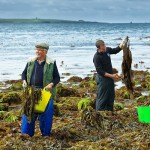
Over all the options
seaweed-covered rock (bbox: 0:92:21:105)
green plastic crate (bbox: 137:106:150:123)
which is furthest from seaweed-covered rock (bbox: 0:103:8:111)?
green plastic crate (bbox: 137:106:150:123)

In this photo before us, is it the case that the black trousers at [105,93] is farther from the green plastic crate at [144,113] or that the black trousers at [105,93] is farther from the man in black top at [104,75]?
the green plastic crate at [144,113]

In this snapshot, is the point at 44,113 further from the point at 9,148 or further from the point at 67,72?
the point at 67,72

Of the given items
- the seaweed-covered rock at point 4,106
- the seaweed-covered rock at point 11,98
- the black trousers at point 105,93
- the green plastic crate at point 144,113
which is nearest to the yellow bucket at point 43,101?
the green plastic crate at point 144,113

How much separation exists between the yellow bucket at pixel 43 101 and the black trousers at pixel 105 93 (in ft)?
9.15

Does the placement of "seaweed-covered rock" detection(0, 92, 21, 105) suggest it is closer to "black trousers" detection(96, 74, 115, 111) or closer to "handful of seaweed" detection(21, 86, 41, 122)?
"black trousers" detection(96, 74, 115, 111)

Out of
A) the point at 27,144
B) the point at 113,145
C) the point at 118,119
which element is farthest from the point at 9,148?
the point at 118,119

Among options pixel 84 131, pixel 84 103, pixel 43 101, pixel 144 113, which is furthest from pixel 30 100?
pixel 84 103

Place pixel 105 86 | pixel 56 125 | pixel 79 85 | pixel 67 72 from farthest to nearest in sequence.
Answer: pixel 67 72
pixel 79 85
pixel 105 86
pixel 56 125

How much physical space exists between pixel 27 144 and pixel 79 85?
11.3 m

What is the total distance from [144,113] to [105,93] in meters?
1.71

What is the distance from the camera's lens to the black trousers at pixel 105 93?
1070 cm

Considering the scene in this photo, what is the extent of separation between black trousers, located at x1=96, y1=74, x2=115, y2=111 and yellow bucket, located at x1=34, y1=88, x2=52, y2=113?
2790 mm

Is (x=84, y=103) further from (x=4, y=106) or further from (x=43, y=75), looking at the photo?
(x=43, y=75)

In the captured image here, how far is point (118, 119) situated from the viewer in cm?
999
